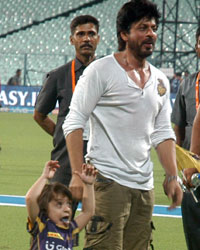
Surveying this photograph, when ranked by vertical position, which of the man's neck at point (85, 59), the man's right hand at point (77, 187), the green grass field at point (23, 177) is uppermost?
the man's neck at point (85, 59)

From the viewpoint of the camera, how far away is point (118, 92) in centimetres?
447

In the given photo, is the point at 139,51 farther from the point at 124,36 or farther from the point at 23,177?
the point at 23,177

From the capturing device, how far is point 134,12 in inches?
178

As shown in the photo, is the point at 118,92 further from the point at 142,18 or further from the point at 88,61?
the point at 88,61

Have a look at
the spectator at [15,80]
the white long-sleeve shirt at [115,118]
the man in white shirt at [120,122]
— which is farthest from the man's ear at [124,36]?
the spectator at [15,80]

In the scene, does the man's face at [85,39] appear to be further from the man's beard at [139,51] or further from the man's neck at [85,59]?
the man's beard at [139,51]

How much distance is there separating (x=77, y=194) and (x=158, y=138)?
750 mm

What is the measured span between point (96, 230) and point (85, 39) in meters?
2.19

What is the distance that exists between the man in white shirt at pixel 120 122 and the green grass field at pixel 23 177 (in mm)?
2891

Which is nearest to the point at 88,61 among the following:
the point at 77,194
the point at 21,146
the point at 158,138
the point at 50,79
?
the point at 50,79

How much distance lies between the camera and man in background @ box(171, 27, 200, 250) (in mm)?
5727

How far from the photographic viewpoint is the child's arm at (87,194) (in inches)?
170

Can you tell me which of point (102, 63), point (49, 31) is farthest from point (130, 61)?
point (49, 31)

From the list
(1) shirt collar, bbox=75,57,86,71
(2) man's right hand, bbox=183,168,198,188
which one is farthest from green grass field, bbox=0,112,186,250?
(2) man's right hand, bbox=183,168,198,188
